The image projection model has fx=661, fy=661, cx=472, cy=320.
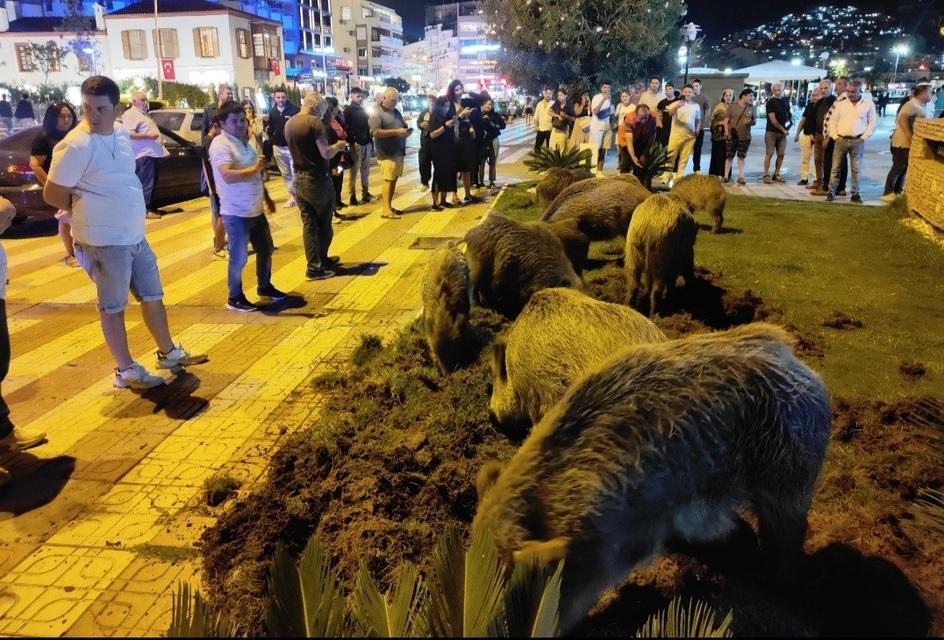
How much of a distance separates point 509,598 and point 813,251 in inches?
332

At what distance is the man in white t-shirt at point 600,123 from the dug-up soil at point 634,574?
11.5m

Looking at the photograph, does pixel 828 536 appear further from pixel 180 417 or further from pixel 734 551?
pixel 180 417

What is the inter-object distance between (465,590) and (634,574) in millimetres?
1440

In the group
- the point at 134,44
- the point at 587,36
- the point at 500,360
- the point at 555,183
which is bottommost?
the point at 500,360

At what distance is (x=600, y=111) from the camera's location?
1518 centimetres

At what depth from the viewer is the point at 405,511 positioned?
3.37 meters

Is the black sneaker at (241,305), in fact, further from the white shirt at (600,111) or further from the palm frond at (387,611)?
the white shirt at (600,111)

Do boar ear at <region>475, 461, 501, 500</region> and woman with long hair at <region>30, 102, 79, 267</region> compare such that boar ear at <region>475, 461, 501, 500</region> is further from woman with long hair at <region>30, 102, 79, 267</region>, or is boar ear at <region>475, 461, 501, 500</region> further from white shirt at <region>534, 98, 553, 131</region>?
white shirt at <region>534, 98, 553, 131</region>

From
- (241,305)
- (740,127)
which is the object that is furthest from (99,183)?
(740,127)

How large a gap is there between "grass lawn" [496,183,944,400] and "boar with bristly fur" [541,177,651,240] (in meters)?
0.94

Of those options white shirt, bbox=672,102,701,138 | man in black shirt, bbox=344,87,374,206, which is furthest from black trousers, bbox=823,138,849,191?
man in black shirt, bbox=344,87,374,206

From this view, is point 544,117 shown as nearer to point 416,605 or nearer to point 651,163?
point 651,163

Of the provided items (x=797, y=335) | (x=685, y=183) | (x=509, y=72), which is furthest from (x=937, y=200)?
(x=509, y=72)

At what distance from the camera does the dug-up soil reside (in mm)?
2729
